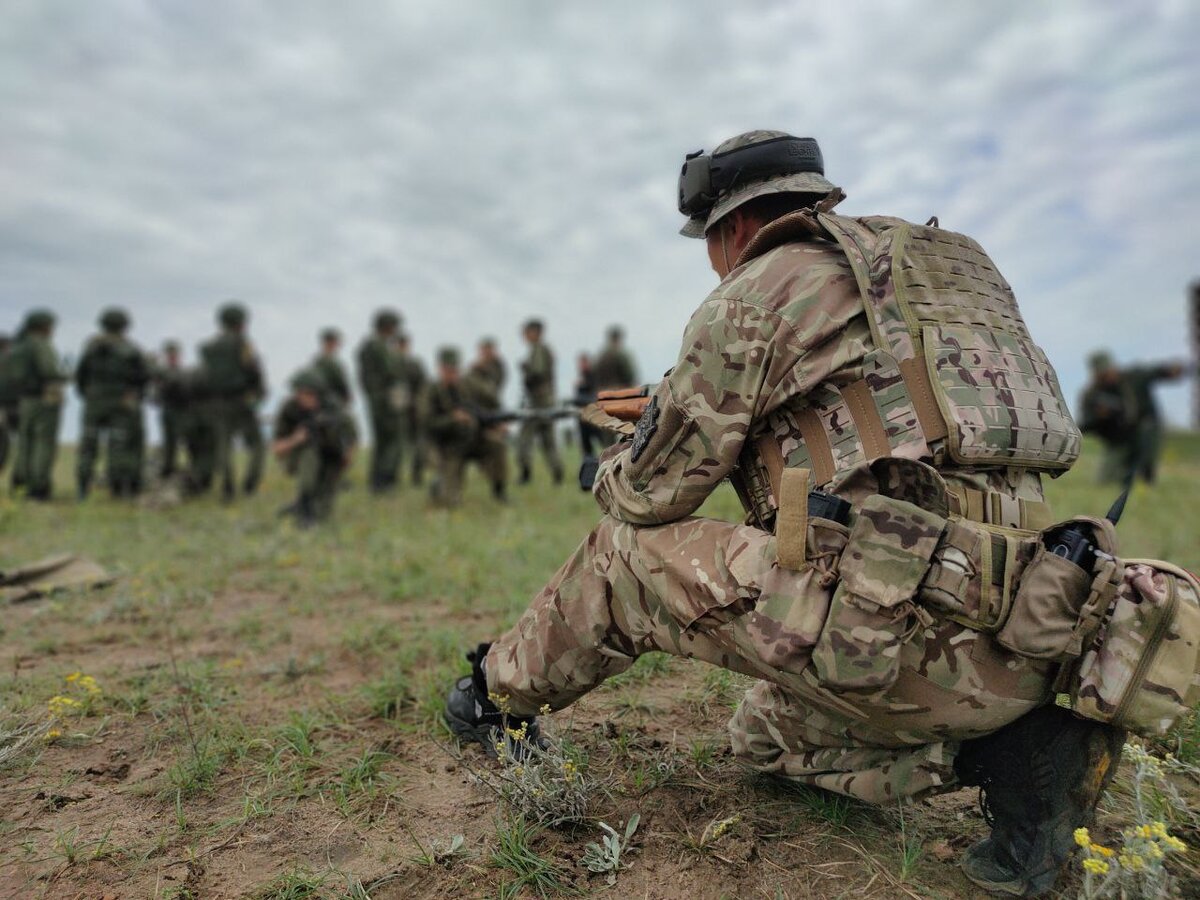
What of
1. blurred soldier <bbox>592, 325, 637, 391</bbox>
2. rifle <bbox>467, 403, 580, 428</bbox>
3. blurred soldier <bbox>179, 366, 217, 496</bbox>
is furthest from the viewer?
blurred soldier <bbox>592, 325, 637, 391</bbox>

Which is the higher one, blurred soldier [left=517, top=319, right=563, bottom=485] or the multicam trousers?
blurred soldier [left=517, top=319, right=563, bottom=485]

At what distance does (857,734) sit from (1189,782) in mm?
1035

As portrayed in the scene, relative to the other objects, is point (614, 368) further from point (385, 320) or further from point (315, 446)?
point (315, 446)

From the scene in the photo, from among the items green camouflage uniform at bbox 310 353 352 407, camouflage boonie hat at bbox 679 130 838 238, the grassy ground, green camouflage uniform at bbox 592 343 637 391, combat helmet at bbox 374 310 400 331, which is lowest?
the grassy ground

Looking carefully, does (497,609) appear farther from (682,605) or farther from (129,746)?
(682,605)

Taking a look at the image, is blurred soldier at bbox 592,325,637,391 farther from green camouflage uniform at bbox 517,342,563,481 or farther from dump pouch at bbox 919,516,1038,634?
dump pouch at bbox 919,516,1038,634

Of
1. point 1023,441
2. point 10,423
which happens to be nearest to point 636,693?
point 1023,441

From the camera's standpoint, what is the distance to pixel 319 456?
26.9 feet

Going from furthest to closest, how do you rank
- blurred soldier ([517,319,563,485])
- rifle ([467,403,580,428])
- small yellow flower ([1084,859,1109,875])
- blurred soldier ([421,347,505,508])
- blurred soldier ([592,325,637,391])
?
blurred soldier ([592,325,637,391]) → blurred soldier ([517,319,563,485]) → blurred soldier ([421,347,505,508]) → rifle ([467,403,580,428]) → small yellow flower ([1084,859,1109,875])

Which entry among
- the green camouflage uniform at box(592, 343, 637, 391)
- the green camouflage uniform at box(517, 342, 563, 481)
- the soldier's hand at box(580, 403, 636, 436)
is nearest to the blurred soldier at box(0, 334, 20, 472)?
the green camouflage uniform at box(517, 342, 563, 481)

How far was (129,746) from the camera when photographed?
2674 millimetres

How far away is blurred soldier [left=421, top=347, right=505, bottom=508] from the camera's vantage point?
9.16 metres

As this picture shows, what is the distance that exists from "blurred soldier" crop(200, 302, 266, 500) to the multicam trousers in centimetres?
912

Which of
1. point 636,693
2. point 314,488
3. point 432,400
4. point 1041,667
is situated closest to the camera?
point 1041,667
